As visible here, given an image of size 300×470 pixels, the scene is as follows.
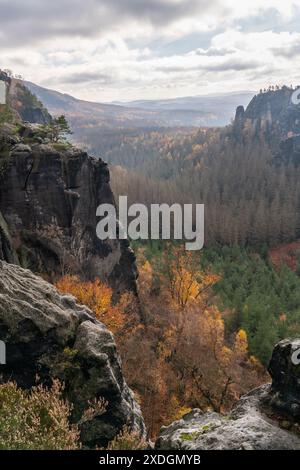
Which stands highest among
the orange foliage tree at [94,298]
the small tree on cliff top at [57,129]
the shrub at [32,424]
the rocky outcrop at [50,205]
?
the small tree on cliff top at [57,129]

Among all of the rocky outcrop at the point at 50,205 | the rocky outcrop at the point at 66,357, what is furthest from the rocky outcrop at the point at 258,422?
the rocky outcrop at the point at 50,205

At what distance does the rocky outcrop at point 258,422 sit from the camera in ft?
44.7

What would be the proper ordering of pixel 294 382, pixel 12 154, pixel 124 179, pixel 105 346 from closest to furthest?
pixel 294 382 < pixel 105 346 < pixel 12 154 < pixel 124 179

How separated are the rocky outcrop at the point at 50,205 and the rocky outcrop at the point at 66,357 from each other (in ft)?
60.9

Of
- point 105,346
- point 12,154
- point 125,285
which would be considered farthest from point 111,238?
point 105,346

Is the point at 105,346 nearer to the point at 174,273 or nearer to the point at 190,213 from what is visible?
the point at 174,273

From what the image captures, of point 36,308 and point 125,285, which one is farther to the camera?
point 125,285

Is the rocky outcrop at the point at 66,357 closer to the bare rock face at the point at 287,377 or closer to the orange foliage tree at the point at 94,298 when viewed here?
the bare rock face at the point at 287,377

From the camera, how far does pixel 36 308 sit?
19.2m

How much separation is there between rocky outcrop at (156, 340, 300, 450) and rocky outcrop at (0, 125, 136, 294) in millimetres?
25225

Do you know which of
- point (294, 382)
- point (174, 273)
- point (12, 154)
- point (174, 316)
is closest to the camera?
point (294, 382)

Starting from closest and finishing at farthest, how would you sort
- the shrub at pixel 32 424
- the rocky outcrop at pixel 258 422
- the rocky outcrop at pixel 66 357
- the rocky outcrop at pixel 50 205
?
the shrub at pixel 32 424, the rocky outcrop at pixel 258 422, the rocky outcrop at pixel 66 357, the rocky outcrop at pixel 50 205

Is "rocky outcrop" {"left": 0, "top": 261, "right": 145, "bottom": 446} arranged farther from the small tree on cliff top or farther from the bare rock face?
the small tree on cliff top

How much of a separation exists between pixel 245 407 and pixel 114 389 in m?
5.77
